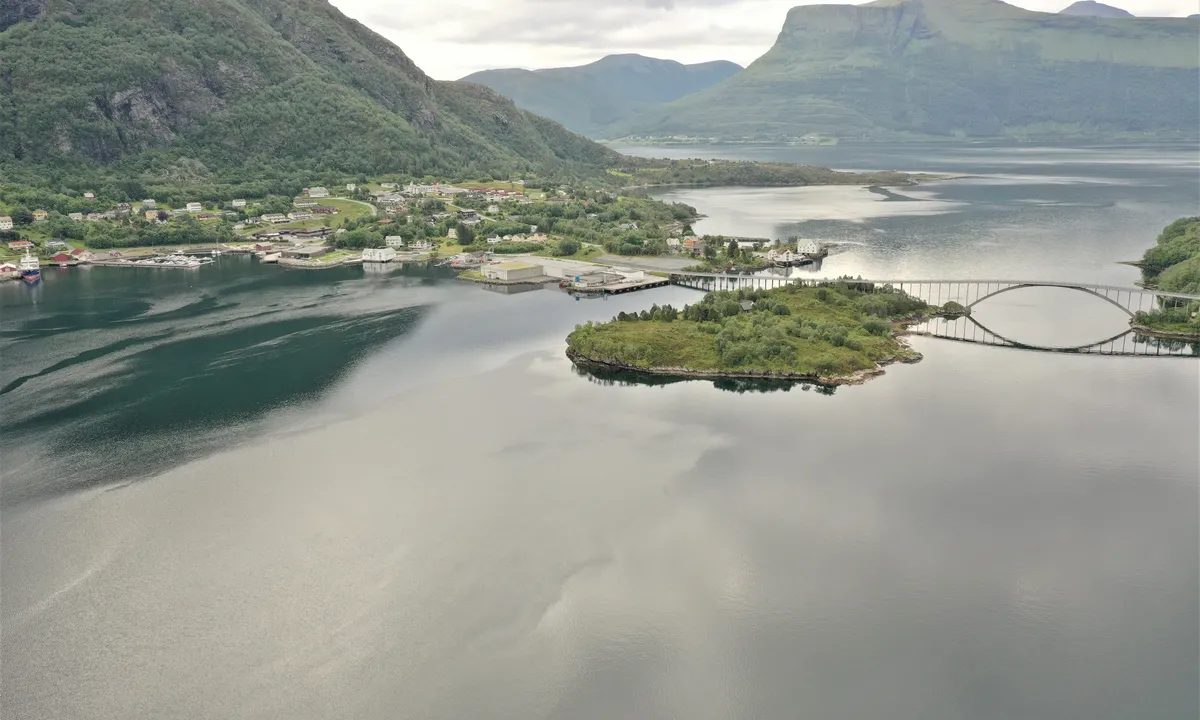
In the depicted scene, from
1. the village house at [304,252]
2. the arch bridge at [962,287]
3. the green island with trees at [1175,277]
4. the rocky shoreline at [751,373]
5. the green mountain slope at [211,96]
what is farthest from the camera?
the green mountain slope at [211,96]

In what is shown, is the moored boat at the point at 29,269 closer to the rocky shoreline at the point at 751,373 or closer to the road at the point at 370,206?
the road at the point at 370,206

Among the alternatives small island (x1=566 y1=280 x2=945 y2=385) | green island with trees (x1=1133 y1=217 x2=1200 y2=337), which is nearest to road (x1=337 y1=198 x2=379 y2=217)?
small island (x1=566 y1=280 x2=945 y2=385)

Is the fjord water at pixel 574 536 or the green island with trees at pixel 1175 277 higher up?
the green island with trees at pixel 1175 277

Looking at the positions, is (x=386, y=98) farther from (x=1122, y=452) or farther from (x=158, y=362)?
(x=1122, y=452)

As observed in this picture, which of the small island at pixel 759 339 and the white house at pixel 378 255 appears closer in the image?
the small island at pixel 759 339

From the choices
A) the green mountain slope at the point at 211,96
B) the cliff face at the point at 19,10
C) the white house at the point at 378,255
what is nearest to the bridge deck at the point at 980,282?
the white house at the point at 378,255

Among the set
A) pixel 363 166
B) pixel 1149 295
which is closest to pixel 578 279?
pixel 1149 295

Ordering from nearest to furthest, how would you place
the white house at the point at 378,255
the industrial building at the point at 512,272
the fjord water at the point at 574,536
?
the fjord water at the point at 574,536 → the industrial building at the point at 512,272 → the white house at the point at 378,255
